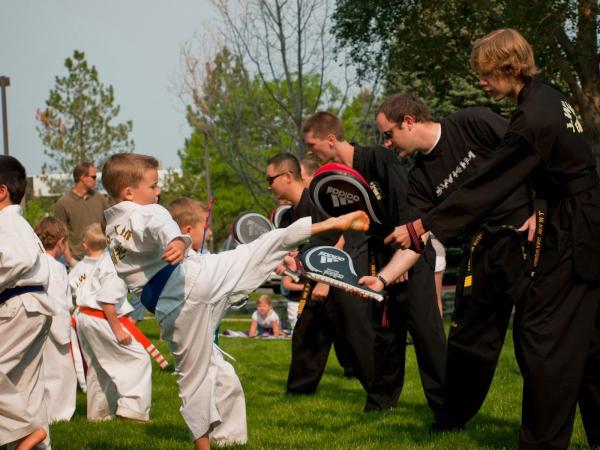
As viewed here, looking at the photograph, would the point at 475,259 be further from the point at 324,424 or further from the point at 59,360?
the point at 59,360

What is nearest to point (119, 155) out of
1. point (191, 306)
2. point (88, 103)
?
point (191, 306)

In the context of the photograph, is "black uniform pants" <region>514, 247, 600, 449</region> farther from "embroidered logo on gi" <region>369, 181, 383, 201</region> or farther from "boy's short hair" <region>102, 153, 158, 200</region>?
"boy's short hair" <region>102, 153, 158, 200</region>

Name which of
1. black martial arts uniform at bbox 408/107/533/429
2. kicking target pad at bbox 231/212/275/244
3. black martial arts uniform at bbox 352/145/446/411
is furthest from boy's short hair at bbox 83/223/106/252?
black martial arts uniform at bbox 408/107/533/429

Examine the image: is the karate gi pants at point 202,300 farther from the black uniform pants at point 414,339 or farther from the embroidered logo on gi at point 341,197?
Answer: the black uniform pants at point 414,339

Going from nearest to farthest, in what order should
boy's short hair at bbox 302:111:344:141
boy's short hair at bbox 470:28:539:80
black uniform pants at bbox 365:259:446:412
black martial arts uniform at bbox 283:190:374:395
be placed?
boy's short hair at bbox 470:28:539:80 < black uniform pants at bbox 365:259:446:412 < boy's short hair at bbox 302:111:344:141 < black martial arts uniform at bbox 283:190:374:395

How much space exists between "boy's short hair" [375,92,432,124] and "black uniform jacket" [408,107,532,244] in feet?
0.57

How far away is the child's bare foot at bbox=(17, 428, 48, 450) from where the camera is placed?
537 cm

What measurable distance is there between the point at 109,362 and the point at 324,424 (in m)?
2.04

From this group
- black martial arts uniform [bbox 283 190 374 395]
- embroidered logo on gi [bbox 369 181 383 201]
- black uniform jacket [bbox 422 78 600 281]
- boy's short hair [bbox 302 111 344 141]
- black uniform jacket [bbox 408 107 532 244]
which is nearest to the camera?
black uniform jacket [bbox 422 78 600 281]

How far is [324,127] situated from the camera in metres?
7.56

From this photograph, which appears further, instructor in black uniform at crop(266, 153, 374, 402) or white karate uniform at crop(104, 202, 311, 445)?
instructor in black uniform at crop(266, 153, 374, 402)

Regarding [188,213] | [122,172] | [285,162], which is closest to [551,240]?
[122,172]

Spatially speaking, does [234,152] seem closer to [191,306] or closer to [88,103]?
[191,306]

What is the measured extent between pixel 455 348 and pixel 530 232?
43.3 inches
